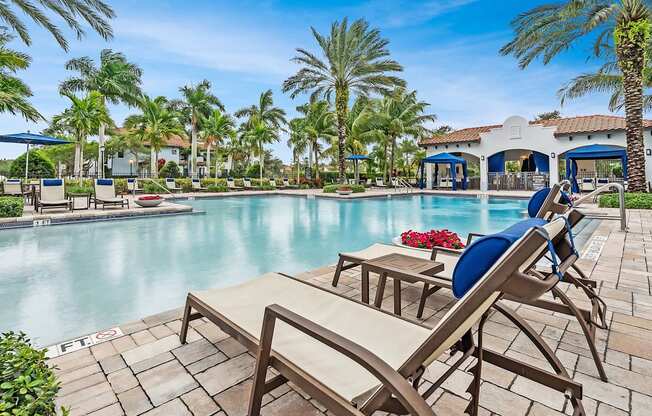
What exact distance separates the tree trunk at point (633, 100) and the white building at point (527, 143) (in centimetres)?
916

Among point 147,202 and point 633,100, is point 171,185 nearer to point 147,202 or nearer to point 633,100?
point 147,202

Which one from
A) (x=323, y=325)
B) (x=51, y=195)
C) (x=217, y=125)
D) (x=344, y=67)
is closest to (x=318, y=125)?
(x=344, y=67)

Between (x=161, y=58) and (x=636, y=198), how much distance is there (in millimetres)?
24520

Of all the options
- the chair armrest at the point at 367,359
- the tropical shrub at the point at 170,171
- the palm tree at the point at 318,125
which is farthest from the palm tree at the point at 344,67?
the chair armrest at the point at 367,359

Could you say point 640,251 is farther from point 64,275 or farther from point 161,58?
point 161,58

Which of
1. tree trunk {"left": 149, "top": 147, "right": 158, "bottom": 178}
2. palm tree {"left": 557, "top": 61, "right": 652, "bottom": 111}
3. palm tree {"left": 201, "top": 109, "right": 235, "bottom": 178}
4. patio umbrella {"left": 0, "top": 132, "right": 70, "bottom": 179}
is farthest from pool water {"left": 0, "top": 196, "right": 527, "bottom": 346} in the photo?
palm tree {"left": 201, "top": 109, "right": 235, "bottom": 178}

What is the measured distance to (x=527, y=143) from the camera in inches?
842

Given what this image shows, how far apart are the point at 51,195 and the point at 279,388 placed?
11.9 m

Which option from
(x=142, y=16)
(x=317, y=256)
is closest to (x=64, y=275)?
(x=317, y=256)

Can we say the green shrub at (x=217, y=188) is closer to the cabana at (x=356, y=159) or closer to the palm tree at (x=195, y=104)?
the palm tree at (x=195, y=104)

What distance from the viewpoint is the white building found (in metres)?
18.7

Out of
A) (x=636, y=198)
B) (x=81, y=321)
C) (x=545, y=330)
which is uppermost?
(x=636, y=198)

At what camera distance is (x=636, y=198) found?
1023 cm

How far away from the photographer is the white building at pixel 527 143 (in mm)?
18719
